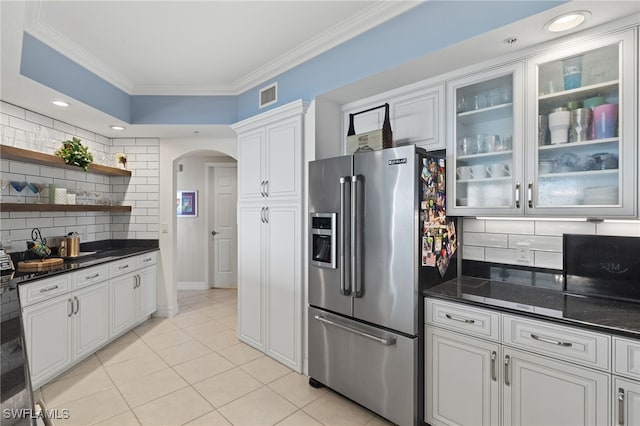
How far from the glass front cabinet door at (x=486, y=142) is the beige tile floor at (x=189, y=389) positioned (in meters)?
1.66

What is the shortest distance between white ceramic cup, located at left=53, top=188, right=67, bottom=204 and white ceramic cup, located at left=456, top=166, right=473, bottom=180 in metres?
3.71

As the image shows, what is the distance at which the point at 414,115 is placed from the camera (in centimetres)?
247

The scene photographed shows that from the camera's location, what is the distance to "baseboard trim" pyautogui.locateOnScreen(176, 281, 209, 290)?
5.90 metres

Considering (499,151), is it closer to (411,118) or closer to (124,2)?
(411,118)

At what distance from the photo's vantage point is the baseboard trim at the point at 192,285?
5898 mm

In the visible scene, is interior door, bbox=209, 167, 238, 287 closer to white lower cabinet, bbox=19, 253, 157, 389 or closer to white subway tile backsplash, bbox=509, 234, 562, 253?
white lower cabinet, bbox=19, 253, 157, 389

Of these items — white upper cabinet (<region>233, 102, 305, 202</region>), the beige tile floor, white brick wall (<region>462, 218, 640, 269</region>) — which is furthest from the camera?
white upper cabinet (<region>233, 102, 305, 202</region>)

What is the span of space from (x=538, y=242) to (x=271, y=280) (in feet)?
7.22

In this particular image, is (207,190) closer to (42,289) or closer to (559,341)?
(42,289)

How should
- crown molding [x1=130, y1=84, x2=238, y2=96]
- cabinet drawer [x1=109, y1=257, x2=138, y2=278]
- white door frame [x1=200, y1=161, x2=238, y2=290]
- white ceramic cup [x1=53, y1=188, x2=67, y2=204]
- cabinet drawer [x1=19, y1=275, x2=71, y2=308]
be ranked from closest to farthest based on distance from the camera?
cabinet drawer [x1=19, y1=275, x2=71, y2=308] < white ceramic cup [x1=53, y1=188, x2=67, y2=204] < cabinet drawer [x1=109, y1=257, x2=138, y2=278] < crown molding [x1=130, y1=84, x2=238, y2=96] < white door frame [x1=200, y1=161, x2=238, y2=290]

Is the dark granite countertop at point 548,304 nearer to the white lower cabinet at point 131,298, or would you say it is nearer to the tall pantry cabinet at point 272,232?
the tall pantry cabinet at point 272,232

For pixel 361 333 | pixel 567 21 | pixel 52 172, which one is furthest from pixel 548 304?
pixel 52 172

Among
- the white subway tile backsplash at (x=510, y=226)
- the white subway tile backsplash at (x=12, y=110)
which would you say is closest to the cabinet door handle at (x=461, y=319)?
the white subway tile backsplash at (x=510, y=226)

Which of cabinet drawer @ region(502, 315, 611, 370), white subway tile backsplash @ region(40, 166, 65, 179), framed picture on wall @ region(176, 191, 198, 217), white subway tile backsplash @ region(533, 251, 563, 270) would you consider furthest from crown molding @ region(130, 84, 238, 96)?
cabinet drawer @ region(502, 315, 611, 370)
